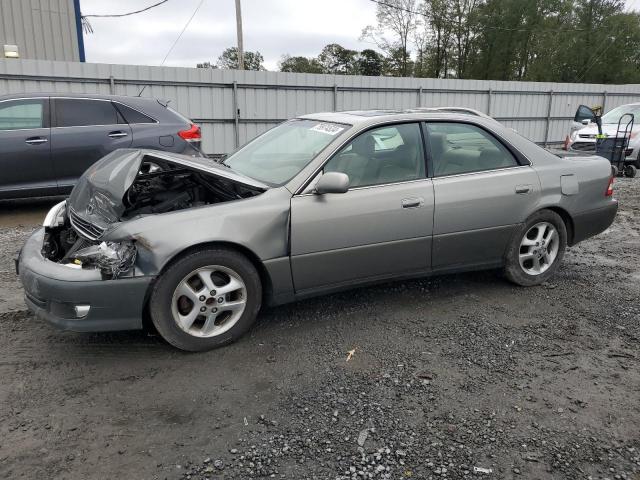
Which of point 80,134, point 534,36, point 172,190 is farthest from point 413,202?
point 534,36

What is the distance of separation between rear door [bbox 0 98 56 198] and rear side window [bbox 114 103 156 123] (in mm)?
933

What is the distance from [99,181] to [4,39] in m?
13.2

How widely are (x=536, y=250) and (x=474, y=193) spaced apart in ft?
2.89

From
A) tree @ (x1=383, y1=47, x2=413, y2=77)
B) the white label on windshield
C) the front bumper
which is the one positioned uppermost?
tree @ (x1=383, y1=47, x2=413, y2=77)

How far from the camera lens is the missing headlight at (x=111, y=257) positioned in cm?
308

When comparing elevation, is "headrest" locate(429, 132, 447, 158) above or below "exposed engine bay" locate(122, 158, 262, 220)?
above

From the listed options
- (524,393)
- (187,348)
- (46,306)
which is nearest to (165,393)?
(187,348)

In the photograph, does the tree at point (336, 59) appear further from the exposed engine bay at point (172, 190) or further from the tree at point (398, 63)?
the exposed engine bay at point (172, 190)

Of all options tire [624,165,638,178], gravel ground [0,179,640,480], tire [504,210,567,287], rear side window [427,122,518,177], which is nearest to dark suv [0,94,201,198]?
gravel ground [0,179,640,480]

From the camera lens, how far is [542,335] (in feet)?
12.2

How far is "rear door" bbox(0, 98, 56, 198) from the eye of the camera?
6.86 metres

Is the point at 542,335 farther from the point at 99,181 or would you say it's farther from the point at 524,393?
the point at 99,181

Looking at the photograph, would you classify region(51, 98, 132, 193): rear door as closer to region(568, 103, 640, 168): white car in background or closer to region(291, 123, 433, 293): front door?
region(291, 123, 433, 293): front door

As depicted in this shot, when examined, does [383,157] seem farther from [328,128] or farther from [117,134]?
[117,134]
